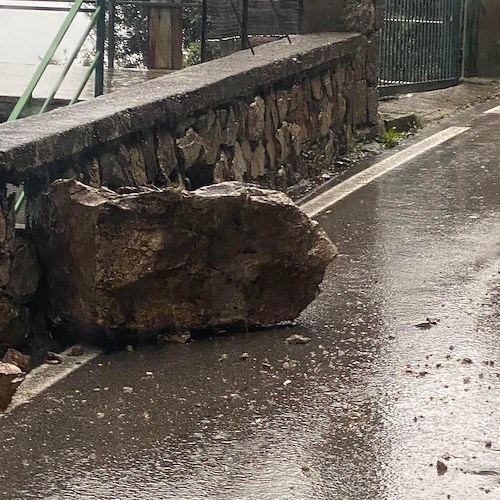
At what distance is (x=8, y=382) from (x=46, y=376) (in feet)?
1.30

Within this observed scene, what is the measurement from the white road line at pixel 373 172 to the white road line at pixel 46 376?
288cm

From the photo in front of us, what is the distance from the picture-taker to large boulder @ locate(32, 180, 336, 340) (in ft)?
16.9

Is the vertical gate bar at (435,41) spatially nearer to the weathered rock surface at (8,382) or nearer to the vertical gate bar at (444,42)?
the vertical gate bar at (444,42)

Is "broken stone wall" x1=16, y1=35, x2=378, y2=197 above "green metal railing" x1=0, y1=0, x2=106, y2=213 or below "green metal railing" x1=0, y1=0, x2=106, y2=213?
below

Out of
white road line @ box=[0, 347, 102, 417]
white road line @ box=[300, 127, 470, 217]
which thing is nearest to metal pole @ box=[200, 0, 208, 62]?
white road line @ box=[300, 127, 470, 217]

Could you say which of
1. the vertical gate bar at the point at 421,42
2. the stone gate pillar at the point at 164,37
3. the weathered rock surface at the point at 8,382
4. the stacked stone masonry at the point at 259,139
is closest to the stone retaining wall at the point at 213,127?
the stacked stone masonry at the point at 259,139

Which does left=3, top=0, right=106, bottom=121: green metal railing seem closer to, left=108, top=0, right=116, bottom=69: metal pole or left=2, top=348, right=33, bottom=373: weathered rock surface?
left=108, top=0, right=116, bottom=69: metal pole

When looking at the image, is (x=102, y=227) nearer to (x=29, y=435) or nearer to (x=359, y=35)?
(x=29, y=435)

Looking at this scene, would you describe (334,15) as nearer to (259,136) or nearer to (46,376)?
(259,136)

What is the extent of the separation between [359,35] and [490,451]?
620cm

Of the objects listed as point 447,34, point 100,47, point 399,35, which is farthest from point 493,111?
point 100,47

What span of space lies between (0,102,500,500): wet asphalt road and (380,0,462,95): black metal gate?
636 cm

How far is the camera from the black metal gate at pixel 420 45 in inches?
492

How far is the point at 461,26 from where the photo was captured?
584 inches
